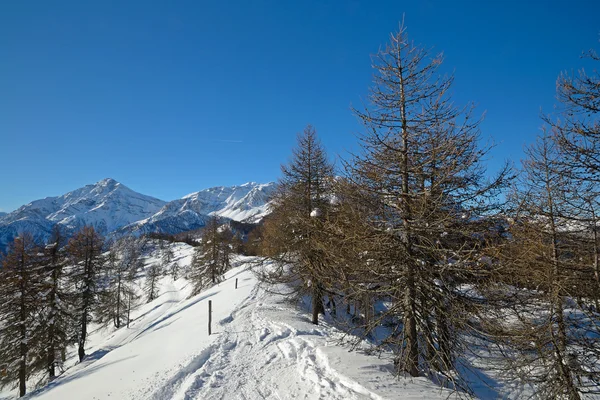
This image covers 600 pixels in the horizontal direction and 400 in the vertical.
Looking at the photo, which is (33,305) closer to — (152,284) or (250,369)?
(250,369)

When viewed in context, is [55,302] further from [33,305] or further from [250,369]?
[250,369]

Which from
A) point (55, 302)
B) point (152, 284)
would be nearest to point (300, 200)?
point (55, 302)

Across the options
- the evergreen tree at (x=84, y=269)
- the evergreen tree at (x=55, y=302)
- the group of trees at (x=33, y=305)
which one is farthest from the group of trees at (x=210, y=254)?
the evergreen tree at (x=55, y=302)

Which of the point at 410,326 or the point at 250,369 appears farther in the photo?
the point at 250,369

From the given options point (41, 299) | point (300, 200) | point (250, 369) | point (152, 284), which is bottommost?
point (152, 284)

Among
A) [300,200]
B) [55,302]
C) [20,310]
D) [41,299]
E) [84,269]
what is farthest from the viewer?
[84,269]

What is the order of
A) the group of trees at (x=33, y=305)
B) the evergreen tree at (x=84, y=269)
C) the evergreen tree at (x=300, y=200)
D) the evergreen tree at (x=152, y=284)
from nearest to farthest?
the evergreen tree at (x=300, y=200) → the group of trees at (x=33, y=305) → the evergreen tree at (x=84, y=269) → the evergreen tree at (x=152, y=284)

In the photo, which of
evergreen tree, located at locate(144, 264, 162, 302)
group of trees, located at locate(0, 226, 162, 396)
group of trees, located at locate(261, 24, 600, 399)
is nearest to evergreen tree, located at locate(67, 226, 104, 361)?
group of trees, located at locate(0, 226, 162, 396)

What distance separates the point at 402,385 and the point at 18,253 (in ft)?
80.5

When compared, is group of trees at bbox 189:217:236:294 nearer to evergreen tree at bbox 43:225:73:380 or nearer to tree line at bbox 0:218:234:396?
tree line at bbox 0:218:234:396

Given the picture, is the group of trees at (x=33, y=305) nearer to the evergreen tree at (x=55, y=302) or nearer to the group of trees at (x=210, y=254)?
the evergreen tree at (x=55, y=302)

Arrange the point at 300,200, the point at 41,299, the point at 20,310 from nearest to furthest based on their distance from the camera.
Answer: the point at 300,200 < the point at 20,310 < the point at 41,299

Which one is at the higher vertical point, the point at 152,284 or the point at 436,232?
the point at 436,232

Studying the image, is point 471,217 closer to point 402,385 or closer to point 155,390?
point 402,385
